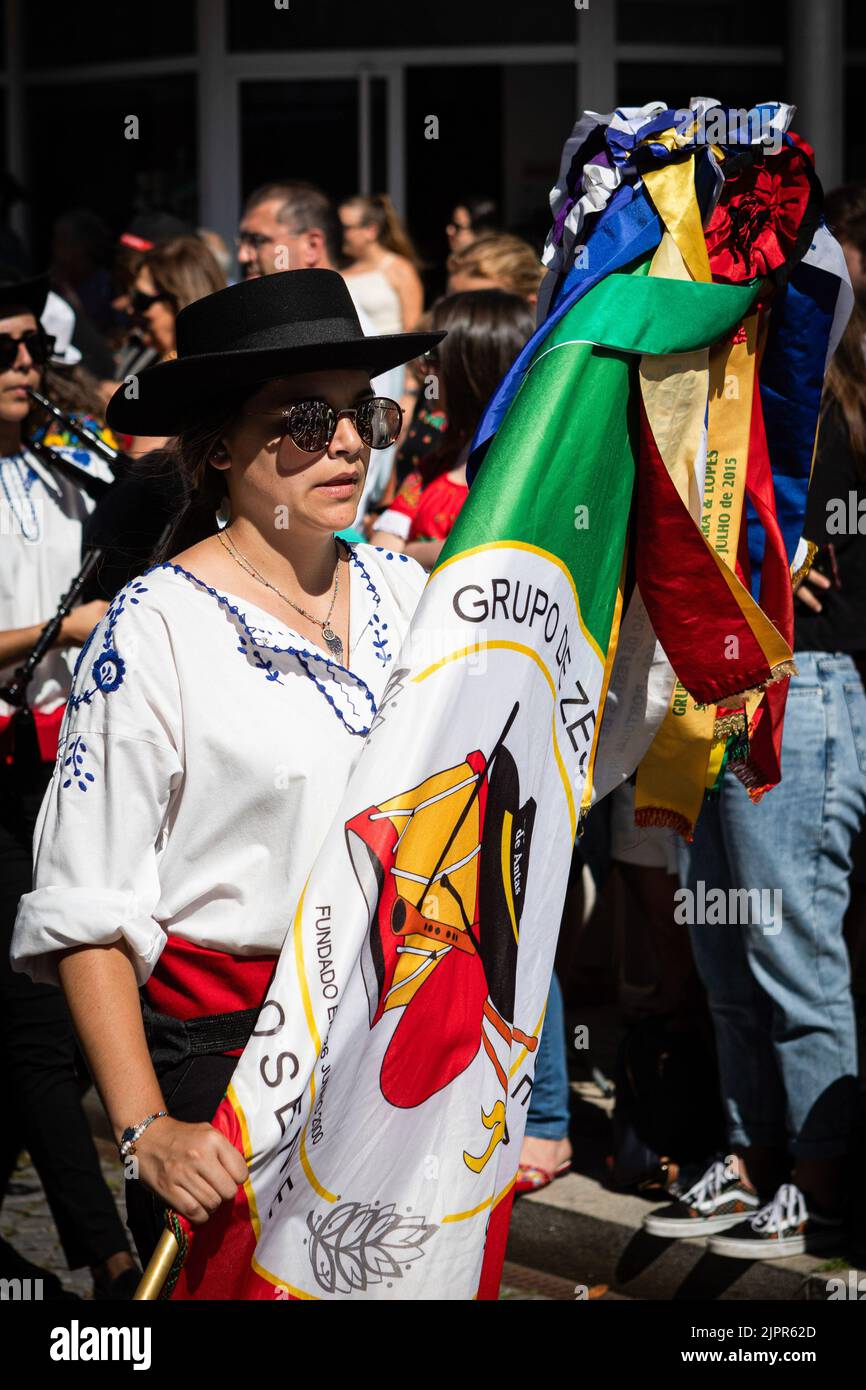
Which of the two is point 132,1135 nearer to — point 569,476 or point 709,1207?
point 569,476

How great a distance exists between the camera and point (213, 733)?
2.56 meters

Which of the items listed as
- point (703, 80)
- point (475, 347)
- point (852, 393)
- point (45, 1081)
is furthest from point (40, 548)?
point (703, 80)

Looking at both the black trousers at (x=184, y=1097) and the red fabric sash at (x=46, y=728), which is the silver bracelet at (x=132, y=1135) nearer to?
the black trousers at (x=184, y=1097)

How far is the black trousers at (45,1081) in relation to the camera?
4.29 m

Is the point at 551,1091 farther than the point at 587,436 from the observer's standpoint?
Yes

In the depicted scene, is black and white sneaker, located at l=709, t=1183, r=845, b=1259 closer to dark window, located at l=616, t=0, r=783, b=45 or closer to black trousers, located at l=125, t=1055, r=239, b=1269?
black trousers, located at l=125, t=1055, r=239, b=1269

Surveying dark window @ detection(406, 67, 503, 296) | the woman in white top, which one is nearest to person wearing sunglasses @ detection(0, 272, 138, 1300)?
the woman in white top

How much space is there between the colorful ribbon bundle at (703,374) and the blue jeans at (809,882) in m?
1.03

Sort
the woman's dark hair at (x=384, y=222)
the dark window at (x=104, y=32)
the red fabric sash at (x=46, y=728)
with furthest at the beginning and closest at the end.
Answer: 1. the dark window at (x=104, y=32)
2. the woman's dark hair at (x=384, y=222)
3. the red fabric sash at (x=46, y=728)

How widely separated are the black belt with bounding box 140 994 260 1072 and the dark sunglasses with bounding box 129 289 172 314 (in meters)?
4.30

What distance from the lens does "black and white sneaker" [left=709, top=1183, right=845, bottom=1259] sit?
13.5 ft

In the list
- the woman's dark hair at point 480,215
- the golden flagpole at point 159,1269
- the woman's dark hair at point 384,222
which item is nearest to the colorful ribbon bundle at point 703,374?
the golden flagpole at point 159,1269

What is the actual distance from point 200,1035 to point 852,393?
7.95ft

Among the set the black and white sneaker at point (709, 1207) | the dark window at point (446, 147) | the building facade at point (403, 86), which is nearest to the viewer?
the black and white sneaker at point (709, 1207)
